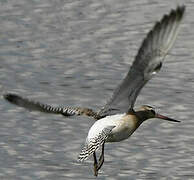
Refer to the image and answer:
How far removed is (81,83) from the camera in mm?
16438

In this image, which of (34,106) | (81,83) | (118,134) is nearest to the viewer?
(34,106)

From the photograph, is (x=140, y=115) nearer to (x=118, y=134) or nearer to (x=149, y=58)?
(x=118, y=134)

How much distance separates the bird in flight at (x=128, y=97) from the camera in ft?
33.5

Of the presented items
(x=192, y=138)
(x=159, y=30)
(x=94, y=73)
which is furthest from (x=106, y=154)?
(x=159, y=30)

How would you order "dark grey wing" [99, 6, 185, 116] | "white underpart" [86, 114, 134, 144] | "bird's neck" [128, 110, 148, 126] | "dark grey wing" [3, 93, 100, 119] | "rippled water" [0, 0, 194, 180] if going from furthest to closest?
"rippled water" [0, 0, 194, 180], "bird's neck" [128, 110, 148, 126], "white underpart" [86, 114, 134, 144], "dark grey wing" [3, 93, 100, 119], "dark grey wing" [99, 6, 185, 116]

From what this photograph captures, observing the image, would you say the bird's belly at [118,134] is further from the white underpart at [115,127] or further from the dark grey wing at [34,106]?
the dark grey wing at [34,106]

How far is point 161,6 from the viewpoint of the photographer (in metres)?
19.8

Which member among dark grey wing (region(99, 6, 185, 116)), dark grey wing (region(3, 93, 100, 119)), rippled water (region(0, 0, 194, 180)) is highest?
dark grey wing (region(99, 6, 185, 116))

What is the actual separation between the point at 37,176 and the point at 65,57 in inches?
170

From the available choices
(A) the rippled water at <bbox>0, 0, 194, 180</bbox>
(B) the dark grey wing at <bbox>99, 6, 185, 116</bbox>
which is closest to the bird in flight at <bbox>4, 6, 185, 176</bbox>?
(B) the dark grey wing at <bbox>99, 6, 185, 116</bbox>

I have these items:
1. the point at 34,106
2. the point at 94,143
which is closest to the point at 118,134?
the point at 94,143

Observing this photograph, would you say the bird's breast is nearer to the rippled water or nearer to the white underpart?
the white underpart

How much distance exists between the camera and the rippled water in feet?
45.7

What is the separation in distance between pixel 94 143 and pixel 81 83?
558cm
